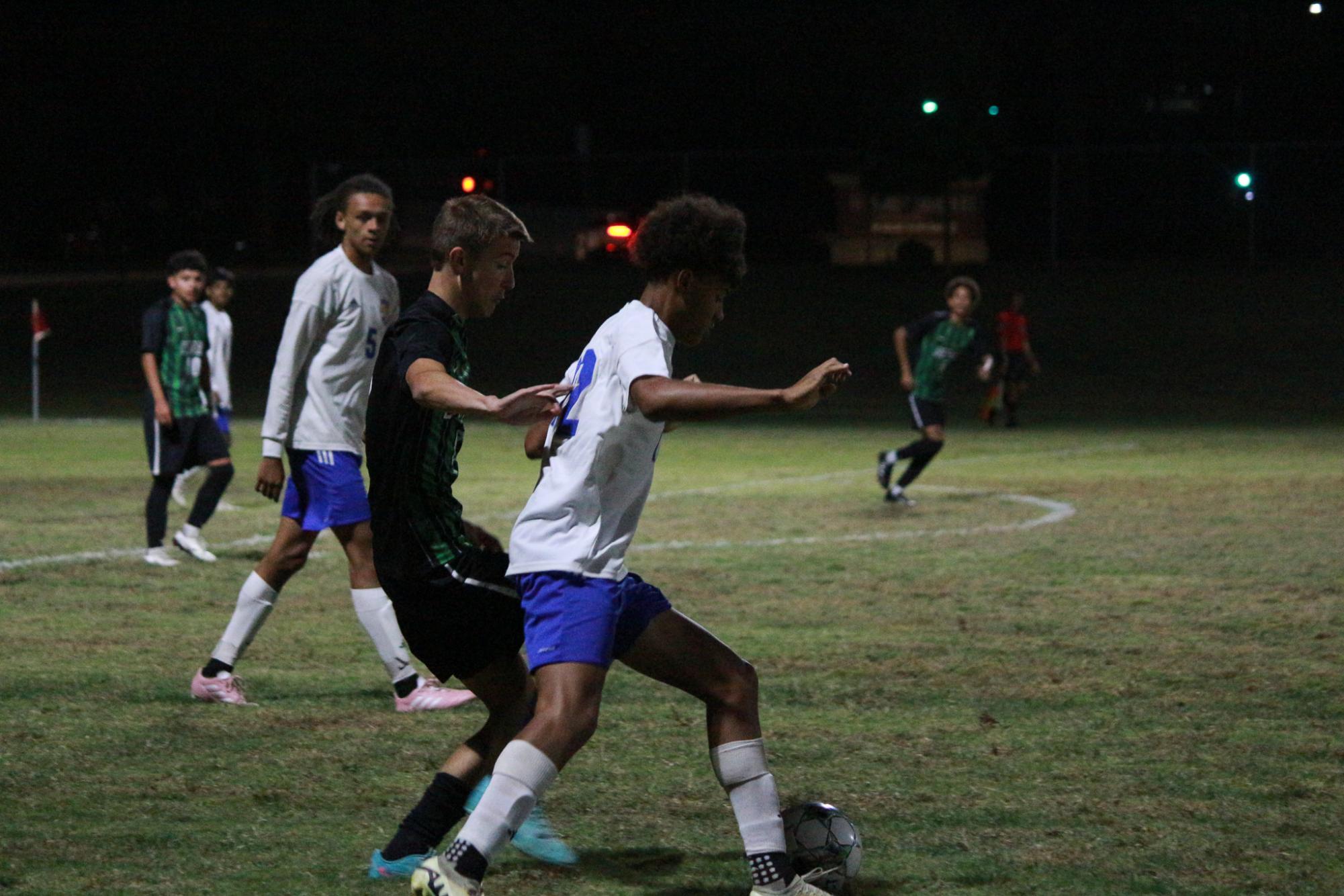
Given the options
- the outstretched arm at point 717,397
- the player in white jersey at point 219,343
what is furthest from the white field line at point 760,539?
the outstretched arm at point 717,397

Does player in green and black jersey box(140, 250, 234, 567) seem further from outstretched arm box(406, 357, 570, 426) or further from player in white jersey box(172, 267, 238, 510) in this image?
outstretched arm box(406, 357, 570, 426)

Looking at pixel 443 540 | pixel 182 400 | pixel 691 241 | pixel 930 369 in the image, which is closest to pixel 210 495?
pixel 182 400

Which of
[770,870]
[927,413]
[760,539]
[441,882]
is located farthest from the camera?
[927,413]

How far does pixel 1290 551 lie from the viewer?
11.7 meters

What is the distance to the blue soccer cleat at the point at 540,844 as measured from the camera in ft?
16.9

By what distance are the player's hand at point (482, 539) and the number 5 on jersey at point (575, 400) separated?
64 cm

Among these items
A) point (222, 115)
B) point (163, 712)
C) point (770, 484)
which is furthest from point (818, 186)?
point (163, 712)

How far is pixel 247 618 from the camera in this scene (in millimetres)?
7367

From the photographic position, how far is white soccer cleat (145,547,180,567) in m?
11.4

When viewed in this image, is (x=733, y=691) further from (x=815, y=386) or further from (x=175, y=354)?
(x=175, y=354)

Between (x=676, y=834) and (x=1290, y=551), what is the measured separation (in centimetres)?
751

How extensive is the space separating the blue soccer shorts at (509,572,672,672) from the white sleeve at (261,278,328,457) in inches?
118

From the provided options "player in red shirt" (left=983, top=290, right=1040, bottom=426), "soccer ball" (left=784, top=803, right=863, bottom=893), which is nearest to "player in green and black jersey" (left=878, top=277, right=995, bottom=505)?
"player in red shirt" (left=983, top=290, right=1040, bottom=426)

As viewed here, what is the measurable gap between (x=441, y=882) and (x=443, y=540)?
3.40 ft
